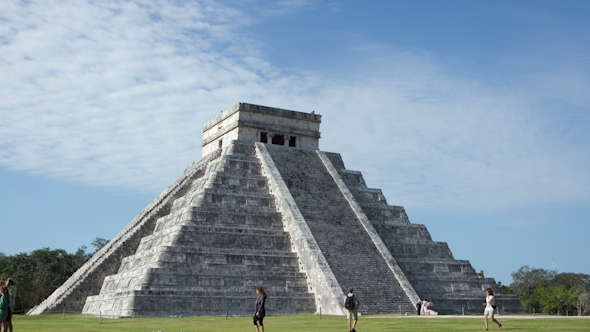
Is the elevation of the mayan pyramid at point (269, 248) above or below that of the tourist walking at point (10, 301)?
above

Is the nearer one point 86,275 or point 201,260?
point 201,260

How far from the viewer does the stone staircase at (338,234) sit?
23.2 m

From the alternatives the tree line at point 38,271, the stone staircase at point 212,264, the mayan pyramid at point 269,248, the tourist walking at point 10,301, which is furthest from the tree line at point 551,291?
the tree line at point 38,271

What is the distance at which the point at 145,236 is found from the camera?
27938 millimetres

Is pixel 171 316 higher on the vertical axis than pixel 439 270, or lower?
lower

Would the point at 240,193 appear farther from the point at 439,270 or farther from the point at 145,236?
the point at 439,270

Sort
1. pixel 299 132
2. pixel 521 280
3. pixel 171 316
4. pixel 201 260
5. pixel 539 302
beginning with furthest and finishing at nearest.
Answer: pixel 521 280 → pixel 539 302 → pixel 299 132 → pixel 201 260 → pixel 171 316

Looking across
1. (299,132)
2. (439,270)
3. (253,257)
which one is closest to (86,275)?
(253,257)

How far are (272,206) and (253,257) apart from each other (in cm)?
379

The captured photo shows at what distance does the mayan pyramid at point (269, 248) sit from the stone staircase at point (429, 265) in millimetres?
56

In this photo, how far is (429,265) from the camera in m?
27.2

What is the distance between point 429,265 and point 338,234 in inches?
175

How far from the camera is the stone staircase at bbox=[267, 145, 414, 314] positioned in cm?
2325

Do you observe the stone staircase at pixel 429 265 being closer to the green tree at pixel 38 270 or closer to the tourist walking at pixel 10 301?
the tourist walking at pixel 10 301
